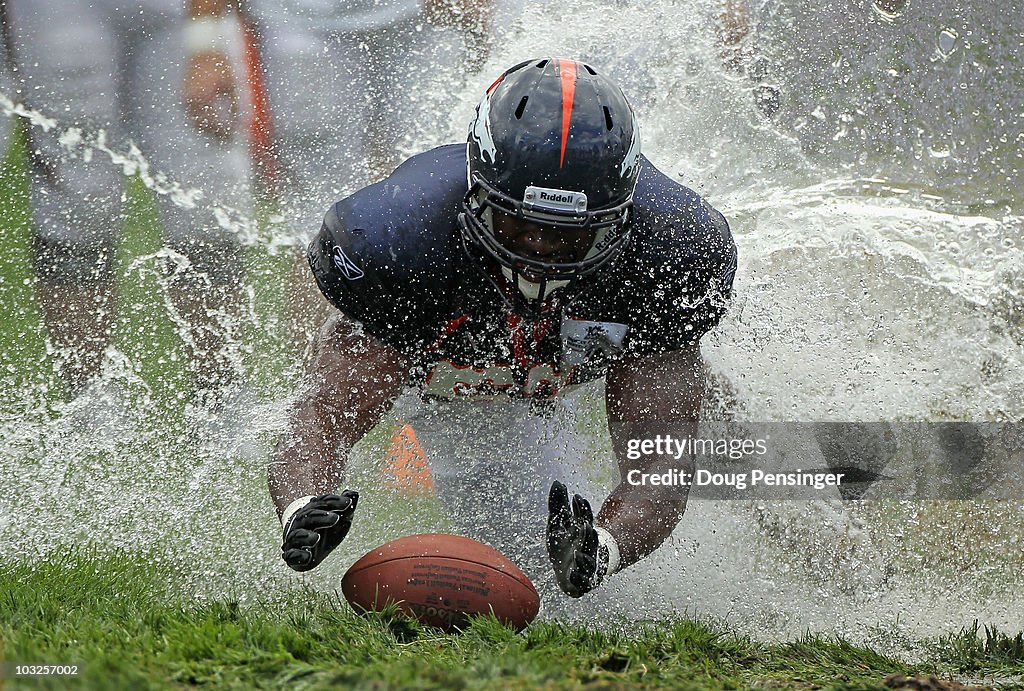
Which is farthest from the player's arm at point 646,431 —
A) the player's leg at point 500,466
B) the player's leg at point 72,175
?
the player's leg at point 72,175

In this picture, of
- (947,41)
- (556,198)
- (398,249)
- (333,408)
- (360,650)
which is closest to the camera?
(360,650)

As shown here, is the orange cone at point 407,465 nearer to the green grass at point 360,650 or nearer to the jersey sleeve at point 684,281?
the green grass at point 360,650

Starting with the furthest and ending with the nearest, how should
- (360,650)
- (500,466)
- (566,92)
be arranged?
(500,466)
(566,92)
(360,650)

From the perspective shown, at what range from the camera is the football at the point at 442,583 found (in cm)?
283

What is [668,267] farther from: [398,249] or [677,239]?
[398,249]

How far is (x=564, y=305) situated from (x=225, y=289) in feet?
6.90

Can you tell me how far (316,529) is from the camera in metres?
2.79

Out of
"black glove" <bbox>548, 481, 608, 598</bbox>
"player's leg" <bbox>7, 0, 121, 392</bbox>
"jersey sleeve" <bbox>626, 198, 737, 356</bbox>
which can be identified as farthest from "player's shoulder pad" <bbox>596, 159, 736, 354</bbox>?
"player's leg" <bbox>7, 0, 121, 392</bbox>

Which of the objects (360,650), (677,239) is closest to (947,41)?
(677,239)

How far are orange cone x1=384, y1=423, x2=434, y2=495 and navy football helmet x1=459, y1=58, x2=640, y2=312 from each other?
130 centimetres

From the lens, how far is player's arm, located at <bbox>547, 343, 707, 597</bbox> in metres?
3.22

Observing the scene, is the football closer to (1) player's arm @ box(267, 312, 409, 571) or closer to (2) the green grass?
(2) the green grass

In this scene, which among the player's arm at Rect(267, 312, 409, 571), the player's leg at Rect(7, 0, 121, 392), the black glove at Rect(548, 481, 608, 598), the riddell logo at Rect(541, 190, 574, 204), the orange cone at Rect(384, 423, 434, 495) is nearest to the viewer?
the riddell logo at Rect(541, 190, 574, 204)

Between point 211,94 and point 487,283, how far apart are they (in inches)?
114
